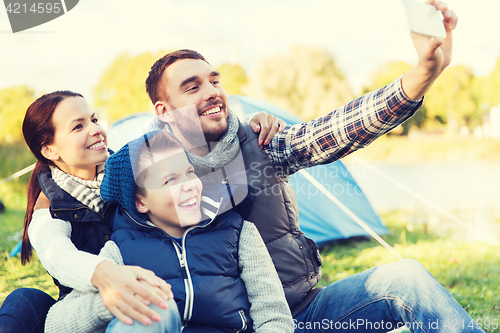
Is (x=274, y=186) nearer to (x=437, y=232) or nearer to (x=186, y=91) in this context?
(x=186, y=91)

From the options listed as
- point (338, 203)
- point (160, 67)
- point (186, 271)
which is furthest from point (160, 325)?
point (338, 203)

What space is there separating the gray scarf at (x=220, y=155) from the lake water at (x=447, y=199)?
202 cm

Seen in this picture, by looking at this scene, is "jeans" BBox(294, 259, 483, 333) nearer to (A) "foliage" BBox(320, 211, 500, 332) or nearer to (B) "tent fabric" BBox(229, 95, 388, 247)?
(A) "foliage" BBox(320, 211, 500, 332)

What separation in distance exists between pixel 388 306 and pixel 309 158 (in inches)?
26.3

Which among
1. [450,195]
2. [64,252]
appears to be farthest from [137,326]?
[450,195]

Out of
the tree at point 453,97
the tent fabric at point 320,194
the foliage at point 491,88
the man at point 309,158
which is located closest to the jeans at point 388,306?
the man at point 309,158

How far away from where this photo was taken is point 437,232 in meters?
4.38

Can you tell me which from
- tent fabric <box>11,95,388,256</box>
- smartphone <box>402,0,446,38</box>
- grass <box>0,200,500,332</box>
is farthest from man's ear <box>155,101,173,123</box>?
tent fabric <box>11,95,388,256</box>

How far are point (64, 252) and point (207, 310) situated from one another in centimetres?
49

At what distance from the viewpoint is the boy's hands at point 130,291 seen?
1.10 meters

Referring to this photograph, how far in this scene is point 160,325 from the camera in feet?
3.61

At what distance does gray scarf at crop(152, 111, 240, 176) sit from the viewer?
1.71m

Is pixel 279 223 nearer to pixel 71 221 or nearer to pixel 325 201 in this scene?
pixel 71 221

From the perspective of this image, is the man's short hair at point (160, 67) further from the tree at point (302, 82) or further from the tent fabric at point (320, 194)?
the tree at point (302, 82)
